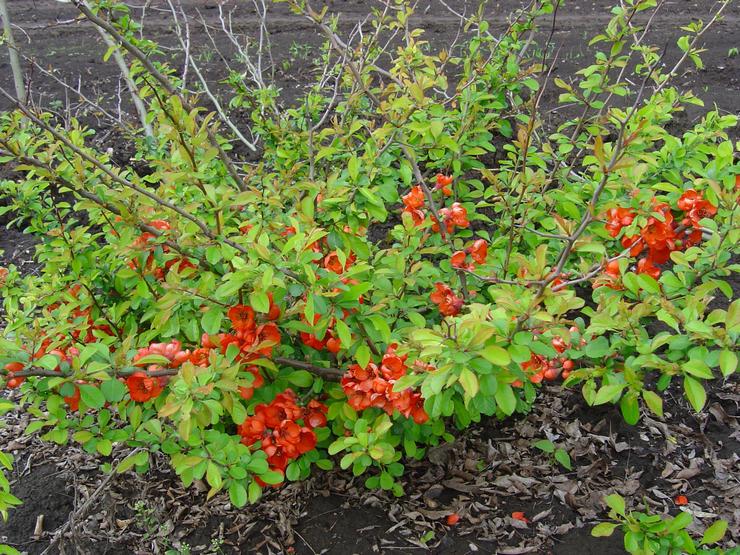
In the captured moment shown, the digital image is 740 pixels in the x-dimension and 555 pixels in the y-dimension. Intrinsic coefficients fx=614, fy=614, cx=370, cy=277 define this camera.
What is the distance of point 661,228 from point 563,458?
869 millimetres

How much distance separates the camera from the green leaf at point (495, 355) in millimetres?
1229

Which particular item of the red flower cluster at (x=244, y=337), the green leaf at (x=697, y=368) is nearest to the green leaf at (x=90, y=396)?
the red flower cluster at (x=244, y=337)

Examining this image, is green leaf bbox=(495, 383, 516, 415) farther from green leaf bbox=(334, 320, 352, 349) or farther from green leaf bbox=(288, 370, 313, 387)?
green leaf bbox=(288, 370, 313, 387)

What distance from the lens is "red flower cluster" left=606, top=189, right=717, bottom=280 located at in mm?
1720

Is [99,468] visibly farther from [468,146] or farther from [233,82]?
[468,146]

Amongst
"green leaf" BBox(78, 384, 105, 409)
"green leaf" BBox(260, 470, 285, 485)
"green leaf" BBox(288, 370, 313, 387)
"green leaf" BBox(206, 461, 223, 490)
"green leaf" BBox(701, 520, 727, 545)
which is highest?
"green leaf" BBox(78, 384, 105, 409)

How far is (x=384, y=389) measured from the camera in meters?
1.62

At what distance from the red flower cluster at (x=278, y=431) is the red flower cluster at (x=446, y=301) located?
19.9 inches

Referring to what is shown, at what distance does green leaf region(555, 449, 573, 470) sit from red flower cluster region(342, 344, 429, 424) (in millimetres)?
737

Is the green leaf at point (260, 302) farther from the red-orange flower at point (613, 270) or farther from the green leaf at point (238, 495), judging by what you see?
the red-orange flower at point (613, 270)

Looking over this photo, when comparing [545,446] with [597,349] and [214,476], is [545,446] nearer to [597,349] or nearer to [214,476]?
[597,349]

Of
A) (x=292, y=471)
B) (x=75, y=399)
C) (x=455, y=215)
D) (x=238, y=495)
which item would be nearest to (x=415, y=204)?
(x=455, y=215)

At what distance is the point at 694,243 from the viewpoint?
191 centimetres

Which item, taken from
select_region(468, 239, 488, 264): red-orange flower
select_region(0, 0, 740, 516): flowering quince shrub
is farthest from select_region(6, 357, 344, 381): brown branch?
select_region(468, 239, 488, 264): red-orange flower
